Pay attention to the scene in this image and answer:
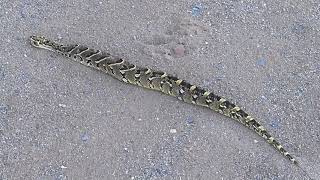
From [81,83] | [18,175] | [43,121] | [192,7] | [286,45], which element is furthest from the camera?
[192,7]

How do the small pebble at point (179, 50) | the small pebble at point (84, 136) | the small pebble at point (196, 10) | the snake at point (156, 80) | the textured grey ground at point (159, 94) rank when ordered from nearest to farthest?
the textured grey ground at point (159, 94), the small pebble at point (84, 136), the snake at point (156, 80), the small pebble at point (179, 50), the small pebble at point (196, 10)

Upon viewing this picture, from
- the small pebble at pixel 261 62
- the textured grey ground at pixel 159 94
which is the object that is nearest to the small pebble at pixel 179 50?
the textured grey ground at pixel 159 94

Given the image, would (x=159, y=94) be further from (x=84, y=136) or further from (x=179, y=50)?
(x=84, y=136)

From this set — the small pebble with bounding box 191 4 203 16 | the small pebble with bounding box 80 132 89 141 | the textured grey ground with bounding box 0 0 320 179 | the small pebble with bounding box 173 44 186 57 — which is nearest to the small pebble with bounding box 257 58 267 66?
the textured grey ground with bounding box 0 0 320 179

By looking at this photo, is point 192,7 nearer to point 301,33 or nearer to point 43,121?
point 301,33

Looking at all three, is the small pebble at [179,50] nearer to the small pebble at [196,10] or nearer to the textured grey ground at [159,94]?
the textured grey ground at [159,94]

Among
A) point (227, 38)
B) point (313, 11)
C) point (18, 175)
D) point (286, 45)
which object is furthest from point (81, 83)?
point (313, 11)
